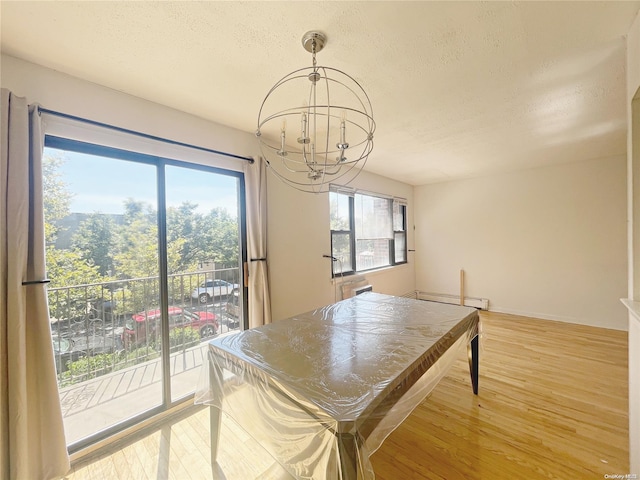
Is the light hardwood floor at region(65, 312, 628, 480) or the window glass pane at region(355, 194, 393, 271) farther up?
the window glass pane at region(355, 194, 393, 271)

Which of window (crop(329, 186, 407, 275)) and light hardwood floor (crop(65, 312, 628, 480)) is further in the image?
window (crop(329, 186, 407, 275))

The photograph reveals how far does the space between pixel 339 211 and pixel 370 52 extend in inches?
92.4

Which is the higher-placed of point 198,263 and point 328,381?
point 198,263

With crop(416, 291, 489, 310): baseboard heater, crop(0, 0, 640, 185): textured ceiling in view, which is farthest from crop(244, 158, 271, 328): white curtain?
crop(416, 291, 489, 310): baseboard heater

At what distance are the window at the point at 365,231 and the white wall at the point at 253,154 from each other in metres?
0.24

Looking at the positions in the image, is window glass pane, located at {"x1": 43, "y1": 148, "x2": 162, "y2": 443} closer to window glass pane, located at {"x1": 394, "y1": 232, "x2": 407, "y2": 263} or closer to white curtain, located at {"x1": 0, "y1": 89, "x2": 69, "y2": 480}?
white curtain, located at {"x1": 0, "y1": 89, "x2": 69, "y2": 480}

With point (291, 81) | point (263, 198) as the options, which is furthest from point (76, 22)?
point (263, 198)

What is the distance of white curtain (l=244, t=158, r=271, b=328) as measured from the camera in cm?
237

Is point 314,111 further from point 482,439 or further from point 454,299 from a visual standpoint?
point 454,299

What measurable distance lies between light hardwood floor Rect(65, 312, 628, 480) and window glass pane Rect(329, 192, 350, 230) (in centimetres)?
222

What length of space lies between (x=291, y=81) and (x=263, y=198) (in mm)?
1108

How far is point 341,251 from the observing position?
3670 millimetres

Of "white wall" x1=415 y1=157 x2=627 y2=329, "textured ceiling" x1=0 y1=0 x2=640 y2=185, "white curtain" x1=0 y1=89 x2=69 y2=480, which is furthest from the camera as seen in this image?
"white wall" x1=415 y1=157 x2=627 y2=329

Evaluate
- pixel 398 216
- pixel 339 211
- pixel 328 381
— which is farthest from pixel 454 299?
pixel 328 381
